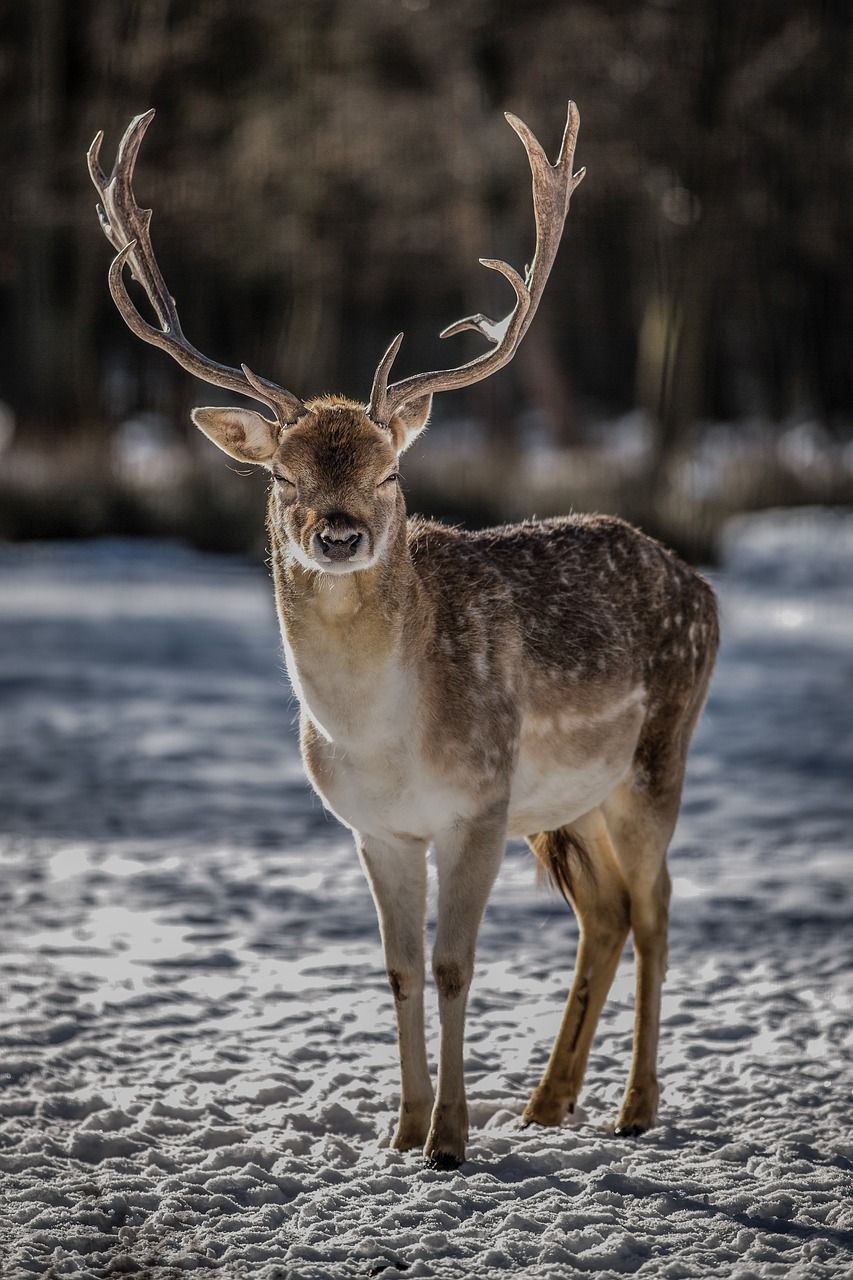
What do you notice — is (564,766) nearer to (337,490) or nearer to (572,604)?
(572,604)

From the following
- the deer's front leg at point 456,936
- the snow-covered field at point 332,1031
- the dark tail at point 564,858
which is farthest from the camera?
the dark tail at point 564,858

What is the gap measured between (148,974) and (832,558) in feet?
34.2

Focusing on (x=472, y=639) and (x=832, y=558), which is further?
(x=832, y=558)

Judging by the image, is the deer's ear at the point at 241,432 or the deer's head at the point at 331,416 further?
the deer's ear at the point at 241,432

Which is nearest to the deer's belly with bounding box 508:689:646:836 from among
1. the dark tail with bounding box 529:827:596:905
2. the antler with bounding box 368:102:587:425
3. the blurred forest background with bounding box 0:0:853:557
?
the dark tail with bounding box 529:827:596:905

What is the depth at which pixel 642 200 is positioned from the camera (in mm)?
20188

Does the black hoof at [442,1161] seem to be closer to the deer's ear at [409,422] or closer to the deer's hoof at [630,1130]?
the deer's hoof at [630,1130]

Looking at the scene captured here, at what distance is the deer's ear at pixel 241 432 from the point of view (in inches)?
193

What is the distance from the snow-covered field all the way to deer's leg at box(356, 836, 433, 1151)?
0.61 feet

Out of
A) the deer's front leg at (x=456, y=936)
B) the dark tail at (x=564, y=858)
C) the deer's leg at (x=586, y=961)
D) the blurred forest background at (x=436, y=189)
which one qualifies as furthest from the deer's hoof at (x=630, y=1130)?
the blurred forest background at (x=436, y=189)

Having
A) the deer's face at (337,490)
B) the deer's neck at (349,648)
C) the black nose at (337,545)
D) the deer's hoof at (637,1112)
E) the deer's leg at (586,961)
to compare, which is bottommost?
the deer's hoof at (637,1112)

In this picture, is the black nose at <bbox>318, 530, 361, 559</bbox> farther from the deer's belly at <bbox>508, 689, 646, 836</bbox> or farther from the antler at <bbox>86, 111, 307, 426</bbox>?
the deer's belly at <bbox>508, 689, 646, 836</bbox>

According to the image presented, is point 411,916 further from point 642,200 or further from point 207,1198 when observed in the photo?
point 642,200

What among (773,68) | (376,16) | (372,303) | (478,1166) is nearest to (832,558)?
(773,68)
